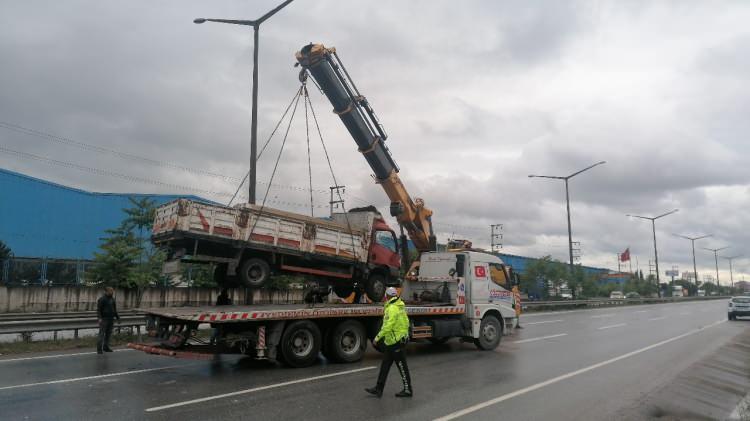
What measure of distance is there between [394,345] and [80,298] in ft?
51.7

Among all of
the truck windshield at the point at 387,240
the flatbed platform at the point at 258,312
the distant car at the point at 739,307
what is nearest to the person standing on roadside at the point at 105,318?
the flatbed platform at the point at 258,312

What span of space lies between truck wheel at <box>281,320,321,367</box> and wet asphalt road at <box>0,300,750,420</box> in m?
0.24

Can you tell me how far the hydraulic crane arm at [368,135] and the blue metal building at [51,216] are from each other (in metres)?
25.7

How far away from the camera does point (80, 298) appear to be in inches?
766

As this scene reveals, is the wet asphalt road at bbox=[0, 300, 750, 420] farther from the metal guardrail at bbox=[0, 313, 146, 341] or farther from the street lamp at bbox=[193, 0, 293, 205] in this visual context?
the street lamp at bbox=[193, 0, 293, 205]

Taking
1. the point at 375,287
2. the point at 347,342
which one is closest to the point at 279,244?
the point at 347,342

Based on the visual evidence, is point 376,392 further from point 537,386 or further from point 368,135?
point 368,135

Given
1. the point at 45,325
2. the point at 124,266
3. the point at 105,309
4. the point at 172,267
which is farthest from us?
the point at 124,266

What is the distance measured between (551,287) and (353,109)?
101 ft

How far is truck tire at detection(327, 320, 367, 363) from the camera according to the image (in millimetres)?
10617

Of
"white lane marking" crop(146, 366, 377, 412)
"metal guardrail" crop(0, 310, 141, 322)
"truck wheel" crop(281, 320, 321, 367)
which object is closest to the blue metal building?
"metal guardrail" crop(0, 310, 141, 322)

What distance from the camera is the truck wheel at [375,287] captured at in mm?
14133

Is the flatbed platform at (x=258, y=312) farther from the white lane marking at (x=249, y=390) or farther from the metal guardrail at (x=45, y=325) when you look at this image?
the metal guardrail at (x=45, y=325)

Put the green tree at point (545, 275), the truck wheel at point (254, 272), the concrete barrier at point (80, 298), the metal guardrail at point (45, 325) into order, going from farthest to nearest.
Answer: the green tree at point (545, 275)
the concrete barrier at point (80, 298)
the metal guardrail at point (45, 325)
the truck wheel at point (254, 272)
